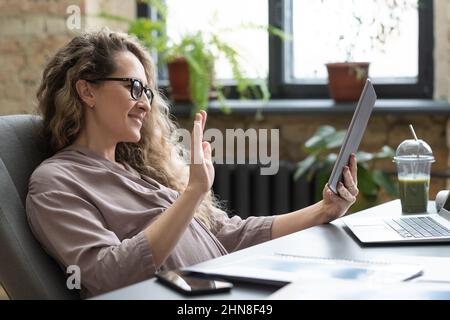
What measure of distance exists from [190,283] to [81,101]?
2.60 ft

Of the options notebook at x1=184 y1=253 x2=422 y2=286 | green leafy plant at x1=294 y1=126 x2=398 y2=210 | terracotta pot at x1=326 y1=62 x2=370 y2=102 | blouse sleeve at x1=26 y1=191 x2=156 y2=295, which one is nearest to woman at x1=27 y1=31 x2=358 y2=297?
blouse sleeve at x1=26 y1=191 x2=156 y2=295

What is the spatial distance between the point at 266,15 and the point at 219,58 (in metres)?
0.34

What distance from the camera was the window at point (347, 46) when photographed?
3.40 m

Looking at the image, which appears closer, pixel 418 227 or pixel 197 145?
pixel 197 145

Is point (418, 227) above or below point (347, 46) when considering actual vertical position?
below

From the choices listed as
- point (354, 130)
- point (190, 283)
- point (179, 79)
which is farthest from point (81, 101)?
point (179, 79)

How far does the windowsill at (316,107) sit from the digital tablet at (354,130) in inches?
60.4

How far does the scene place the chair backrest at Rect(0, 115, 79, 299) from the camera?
1584 millimetres

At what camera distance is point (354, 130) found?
1.78 m

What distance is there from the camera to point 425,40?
11.6 ft

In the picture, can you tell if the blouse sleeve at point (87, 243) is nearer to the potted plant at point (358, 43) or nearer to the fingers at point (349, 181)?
the fingers at point (349, 181)

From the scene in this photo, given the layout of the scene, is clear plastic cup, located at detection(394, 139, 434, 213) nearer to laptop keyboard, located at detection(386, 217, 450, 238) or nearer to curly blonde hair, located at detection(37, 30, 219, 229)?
laptop keyboard, located at detection(386, 217, 450, 238)

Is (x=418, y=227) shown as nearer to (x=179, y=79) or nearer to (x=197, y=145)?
(x=197, y=145)

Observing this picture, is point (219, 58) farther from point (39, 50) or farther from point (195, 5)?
point (39, 50)
